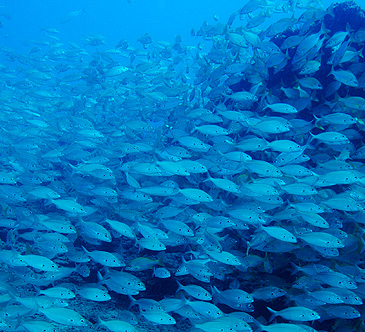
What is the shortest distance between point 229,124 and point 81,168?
11.7 ft

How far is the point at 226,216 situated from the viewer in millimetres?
4945

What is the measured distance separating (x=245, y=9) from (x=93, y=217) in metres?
7.21

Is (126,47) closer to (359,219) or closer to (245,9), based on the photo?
(245,9)

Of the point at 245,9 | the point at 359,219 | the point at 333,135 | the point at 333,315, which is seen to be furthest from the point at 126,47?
the point at 333,315

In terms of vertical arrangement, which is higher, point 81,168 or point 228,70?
point 228,70

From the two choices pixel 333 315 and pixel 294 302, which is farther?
pixel 294 302

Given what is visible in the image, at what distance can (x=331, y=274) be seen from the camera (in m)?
3.97

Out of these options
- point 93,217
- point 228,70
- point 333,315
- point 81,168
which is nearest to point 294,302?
point 333,315

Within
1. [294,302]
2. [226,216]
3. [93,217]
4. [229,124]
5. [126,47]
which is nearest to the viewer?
[294,302]


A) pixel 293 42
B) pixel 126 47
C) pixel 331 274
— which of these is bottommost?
pixel 331 274

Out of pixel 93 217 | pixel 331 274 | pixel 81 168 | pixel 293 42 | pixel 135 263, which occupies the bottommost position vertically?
pixel 331 274

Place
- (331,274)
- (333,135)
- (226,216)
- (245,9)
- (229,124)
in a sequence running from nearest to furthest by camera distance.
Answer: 1. (331,274)
2. (226,216)
3. (333,135)
4. (229,124)
5. (245,9)

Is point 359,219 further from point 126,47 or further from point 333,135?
point 126,47

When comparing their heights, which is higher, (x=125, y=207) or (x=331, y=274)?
(x=125, y=207)
